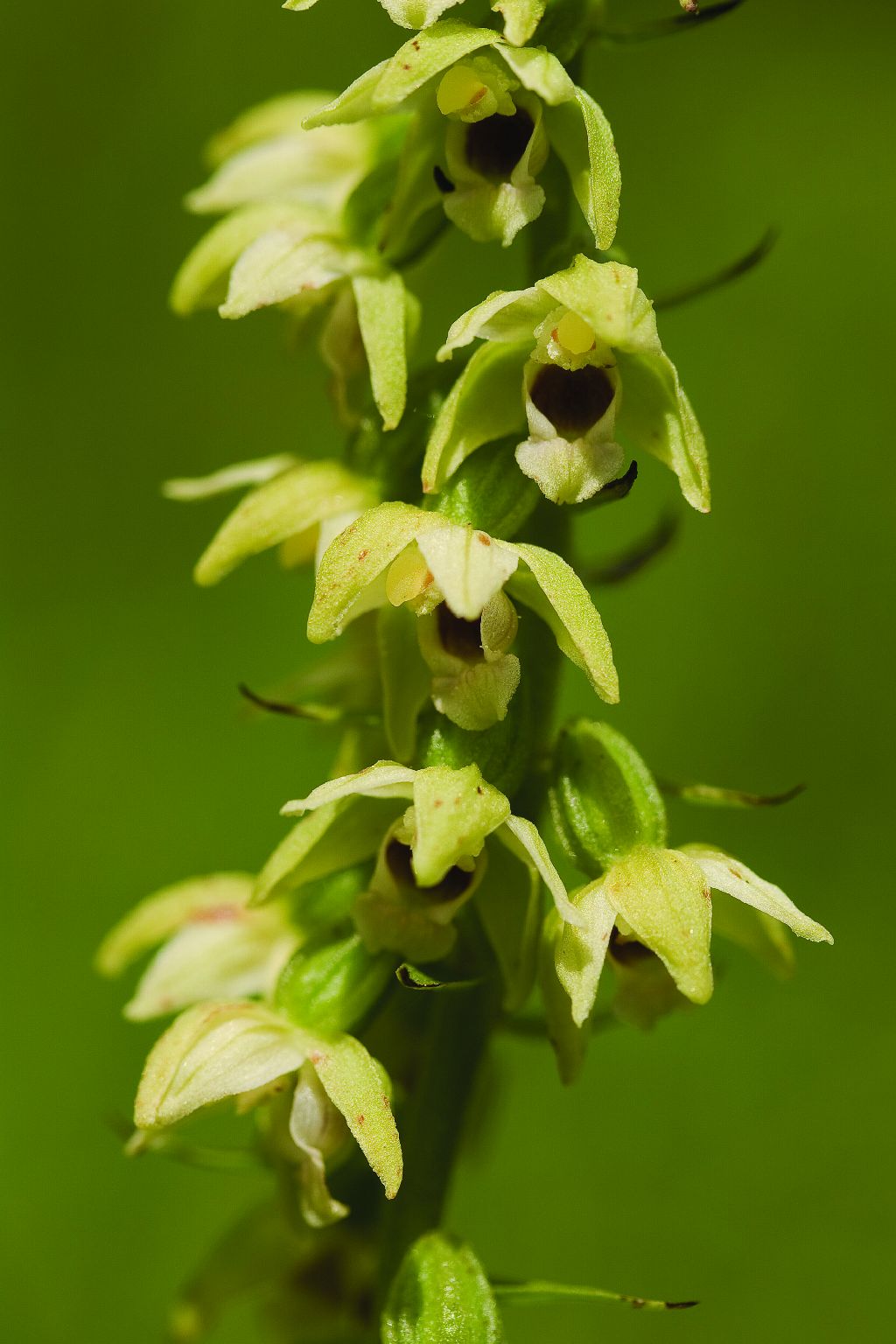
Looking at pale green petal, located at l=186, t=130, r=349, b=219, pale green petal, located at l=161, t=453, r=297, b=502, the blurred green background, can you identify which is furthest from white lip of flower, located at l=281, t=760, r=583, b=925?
the blurred green background

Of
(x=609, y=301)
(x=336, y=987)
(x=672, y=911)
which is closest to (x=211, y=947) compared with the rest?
(x=336, y=987)

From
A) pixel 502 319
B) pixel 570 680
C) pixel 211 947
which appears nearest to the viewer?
pixel 502 319

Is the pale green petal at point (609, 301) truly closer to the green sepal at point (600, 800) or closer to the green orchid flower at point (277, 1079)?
the green sepal at point (600, 800)

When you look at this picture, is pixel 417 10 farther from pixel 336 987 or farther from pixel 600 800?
pixel 336 987

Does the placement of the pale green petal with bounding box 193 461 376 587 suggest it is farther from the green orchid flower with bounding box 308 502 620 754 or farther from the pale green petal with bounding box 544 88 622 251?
the pale green petal with bounding box 544 88 622 251

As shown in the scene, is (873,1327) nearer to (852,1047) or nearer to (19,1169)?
(852,1047)

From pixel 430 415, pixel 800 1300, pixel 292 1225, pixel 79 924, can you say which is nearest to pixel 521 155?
pixel 430 415

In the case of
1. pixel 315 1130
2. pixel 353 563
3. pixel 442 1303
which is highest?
pixel 353 563

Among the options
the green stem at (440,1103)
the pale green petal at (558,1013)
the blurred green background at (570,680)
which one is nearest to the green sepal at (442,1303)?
the green stem at (440,1103)
